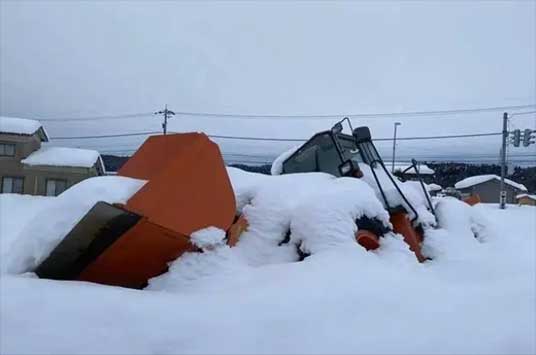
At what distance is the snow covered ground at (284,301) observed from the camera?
9.19 ft

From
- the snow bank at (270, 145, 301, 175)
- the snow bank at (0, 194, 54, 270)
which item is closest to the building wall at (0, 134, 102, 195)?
the snow bank at (0, 194, 54, 270)

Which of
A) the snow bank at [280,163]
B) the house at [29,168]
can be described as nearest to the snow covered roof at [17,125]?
the house at [29,168]

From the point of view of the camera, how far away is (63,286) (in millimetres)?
3242

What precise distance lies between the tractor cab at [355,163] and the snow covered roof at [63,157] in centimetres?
2416

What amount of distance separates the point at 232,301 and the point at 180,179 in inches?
43.2

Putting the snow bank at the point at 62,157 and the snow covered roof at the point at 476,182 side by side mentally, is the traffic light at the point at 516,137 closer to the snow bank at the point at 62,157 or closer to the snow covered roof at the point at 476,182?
the snow covered roof at the point at 476,182

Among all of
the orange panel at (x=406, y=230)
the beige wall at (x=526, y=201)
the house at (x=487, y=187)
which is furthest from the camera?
the house at (x=487, y=187)

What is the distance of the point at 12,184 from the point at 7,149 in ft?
6.50

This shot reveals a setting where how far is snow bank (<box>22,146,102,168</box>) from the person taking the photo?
1148 inches

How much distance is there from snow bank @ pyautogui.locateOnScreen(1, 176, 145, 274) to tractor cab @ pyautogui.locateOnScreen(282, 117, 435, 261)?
7.75 feet

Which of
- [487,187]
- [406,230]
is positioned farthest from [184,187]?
[487,187]

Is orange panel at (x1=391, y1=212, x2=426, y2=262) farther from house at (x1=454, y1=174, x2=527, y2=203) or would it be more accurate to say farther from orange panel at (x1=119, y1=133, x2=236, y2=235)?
house at (x1=454, y1=174, x2=527, y2=203)

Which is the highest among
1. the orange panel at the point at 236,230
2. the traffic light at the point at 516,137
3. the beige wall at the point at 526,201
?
the traffic light at the point at 516,137

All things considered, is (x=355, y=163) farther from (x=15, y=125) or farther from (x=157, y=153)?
(x=15, y=125)
